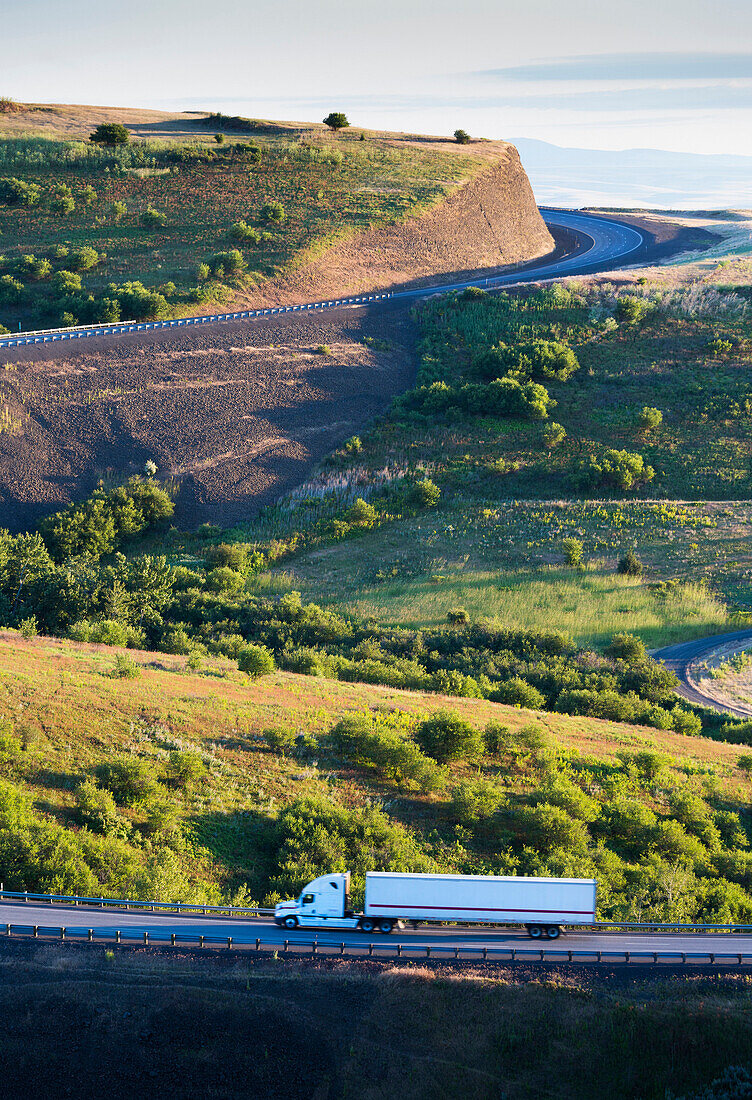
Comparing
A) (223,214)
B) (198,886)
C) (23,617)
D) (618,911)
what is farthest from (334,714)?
(223,214)

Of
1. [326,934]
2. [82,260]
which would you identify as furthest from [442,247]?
[326,934]

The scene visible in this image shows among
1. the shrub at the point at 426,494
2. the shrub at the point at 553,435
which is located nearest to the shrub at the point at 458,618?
the shrub at the point at 426,494

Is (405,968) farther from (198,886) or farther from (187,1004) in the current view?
(198,886)

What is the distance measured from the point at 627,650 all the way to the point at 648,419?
27.4 m

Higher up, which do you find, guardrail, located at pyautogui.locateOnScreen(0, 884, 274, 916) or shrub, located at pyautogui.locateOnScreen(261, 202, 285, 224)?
shrub, located at pyautogui.locateOnScreen(261, 202, 285, 224)

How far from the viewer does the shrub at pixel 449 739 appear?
98.2 feet

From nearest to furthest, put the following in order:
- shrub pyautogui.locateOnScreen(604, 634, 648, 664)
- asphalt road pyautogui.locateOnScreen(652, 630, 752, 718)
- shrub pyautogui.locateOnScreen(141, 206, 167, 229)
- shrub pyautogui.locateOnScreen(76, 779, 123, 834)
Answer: shrub pyautogui.locateOnScreen(76, 779, 123, 834), asphalt road pyautogui.locateOnScreen(652, 630, 752, 718), shrub pyautogui.locateOnScreen(604, 634, 648, 664), shrub pyautogui.locateOnScreen(141, 206, 167, 229)

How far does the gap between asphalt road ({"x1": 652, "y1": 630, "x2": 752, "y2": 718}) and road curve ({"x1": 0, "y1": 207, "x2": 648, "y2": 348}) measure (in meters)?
46.8

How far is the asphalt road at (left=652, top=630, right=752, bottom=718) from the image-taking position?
131 feet

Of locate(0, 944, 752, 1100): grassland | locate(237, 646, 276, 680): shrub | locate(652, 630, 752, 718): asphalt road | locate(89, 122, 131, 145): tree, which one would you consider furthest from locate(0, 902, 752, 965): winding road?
locate(89, 122, 131, 145): tree

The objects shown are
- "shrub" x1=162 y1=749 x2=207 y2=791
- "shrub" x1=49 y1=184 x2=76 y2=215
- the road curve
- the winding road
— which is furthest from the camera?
"shrub" x1=49 y1=184 x2=76 y2=215

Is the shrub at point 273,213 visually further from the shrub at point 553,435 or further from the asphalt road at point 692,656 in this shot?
the asphalt road at point 692,656

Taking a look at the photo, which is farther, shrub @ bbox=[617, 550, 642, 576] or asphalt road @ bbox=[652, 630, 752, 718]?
shrub @ bbox=[617, 550, 642, 576]

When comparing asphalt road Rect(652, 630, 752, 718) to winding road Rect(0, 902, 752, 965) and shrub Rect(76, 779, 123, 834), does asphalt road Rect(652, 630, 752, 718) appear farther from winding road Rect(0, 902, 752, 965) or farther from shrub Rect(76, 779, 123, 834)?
shrub Rect(76, 779, 123, 834)
